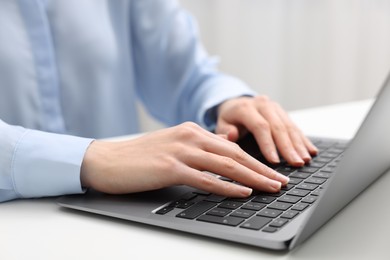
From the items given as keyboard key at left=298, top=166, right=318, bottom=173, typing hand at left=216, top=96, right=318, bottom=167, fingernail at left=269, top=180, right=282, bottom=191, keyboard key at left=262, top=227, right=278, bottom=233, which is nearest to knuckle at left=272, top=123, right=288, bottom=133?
typing hand at left=216, top=96, right=318, bottom=167

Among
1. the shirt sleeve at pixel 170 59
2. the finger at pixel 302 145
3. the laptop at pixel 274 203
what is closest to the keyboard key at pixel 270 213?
the laptop at pixel 274 203

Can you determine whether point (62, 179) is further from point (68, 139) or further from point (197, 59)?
point (197, 59)

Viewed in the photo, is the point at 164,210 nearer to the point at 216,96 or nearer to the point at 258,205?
the point at 258,205

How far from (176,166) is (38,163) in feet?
0.53

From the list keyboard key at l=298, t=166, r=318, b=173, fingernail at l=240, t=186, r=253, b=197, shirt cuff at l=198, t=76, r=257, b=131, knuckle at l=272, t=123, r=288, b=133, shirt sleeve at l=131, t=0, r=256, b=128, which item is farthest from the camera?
shirt sleeve at l=131, t=0, r=256, b=128

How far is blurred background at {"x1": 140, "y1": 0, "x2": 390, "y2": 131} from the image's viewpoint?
1.89m

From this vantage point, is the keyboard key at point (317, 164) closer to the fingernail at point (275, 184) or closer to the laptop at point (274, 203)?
the laptop at point (274, 203)

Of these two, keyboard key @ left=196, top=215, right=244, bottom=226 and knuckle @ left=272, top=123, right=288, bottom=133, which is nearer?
keyboard key @ left=196, top=215, right=244, bottom=226

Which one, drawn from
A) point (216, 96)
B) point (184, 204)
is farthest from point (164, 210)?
point (216, 96)

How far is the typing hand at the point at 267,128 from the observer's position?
71 cm

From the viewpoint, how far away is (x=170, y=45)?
4.01 feet

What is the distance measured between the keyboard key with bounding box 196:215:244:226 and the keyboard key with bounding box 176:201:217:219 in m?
0.01

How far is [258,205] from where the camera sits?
0.52 m

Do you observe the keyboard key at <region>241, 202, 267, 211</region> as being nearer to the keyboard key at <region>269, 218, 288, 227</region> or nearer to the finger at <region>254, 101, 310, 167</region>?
the keyboard key at <region>269, 218, 288, 227</region>
